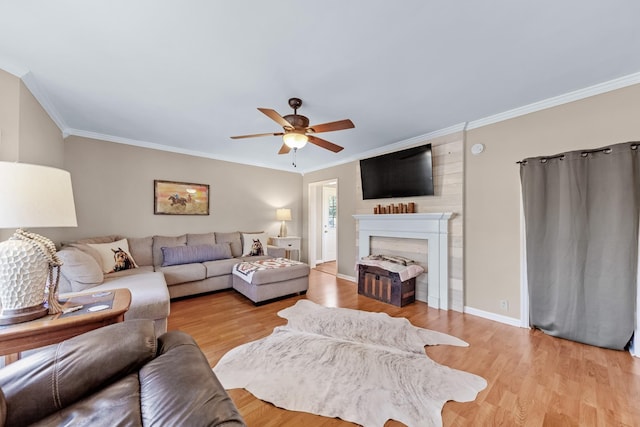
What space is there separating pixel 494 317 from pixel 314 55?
3.34 m

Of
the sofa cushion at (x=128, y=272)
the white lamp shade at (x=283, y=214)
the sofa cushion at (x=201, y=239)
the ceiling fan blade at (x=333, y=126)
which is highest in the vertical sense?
the ceiling fan blade at (x=333, y=126)

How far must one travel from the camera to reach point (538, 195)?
254 centimetres

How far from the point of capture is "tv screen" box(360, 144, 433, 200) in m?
3.42

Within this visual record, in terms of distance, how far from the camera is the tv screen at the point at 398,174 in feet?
11.2

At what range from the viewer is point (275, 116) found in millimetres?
2119

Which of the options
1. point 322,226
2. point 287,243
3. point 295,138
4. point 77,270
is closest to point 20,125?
point 77,270

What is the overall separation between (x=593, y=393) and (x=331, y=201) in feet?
18.5

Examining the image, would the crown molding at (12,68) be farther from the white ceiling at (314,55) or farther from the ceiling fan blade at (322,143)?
the ceiling fan blade at (322,143)

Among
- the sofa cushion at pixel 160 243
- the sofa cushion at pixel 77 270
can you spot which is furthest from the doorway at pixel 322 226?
the sofa cushion at pixel 77 270

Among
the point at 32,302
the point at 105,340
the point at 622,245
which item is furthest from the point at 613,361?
the point at 32,302

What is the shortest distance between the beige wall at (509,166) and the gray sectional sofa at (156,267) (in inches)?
127

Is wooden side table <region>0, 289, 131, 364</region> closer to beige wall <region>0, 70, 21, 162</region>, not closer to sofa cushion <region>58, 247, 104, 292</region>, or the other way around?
sofa cushion <region>58, 247, 104, 292</region>

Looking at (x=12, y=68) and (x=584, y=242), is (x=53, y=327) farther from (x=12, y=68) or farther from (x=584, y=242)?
(x=584, y=242)

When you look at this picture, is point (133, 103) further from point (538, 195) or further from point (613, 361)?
point (613, 361)
